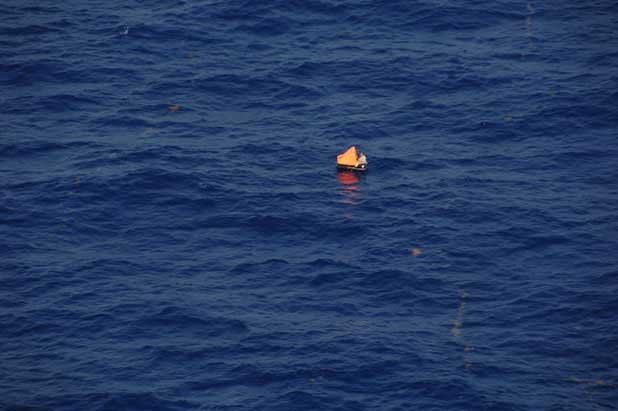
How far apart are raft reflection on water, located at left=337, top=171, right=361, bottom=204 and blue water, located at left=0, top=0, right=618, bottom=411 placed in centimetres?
22

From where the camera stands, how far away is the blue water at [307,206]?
93.0 m

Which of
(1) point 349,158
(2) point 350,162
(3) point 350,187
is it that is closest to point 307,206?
(3) point 350,187

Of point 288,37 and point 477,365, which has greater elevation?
point 288,37

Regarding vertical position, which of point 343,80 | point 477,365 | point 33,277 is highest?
point 343,80

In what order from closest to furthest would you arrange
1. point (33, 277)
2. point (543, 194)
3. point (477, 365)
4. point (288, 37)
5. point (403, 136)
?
point (477, 365)
point (33, 277)
point (543, 194)
point (403, 136)
point (288, 37)

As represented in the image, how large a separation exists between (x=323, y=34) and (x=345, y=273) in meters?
49.8

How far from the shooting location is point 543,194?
115 meters

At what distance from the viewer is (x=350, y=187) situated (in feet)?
384

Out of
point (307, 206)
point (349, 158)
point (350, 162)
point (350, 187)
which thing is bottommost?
point (307, 206)

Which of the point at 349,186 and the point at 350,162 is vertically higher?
the point at 350,162

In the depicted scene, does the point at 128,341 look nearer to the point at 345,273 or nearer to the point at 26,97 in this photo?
the point at 345,273

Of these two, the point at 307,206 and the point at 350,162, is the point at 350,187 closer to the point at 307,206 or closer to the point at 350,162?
the point at 350,162

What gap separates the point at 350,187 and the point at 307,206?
581cm

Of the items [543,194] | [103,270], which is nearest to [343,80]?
[543,194]
